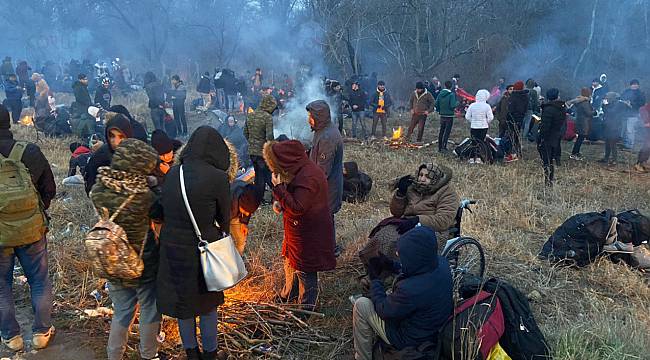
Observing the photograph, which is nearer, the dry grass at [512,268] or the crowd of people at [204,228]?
the crowd of people at [204,228]

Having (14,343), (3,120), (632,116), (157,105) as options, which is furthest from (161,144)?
(632,116)

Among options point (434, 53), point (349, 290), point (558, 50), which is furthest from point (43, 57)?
point (349, 290)

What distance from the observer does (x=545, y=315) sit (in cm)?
435

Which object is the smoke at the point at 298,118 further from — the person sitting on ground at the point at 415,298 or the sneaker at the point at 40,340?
the person sitting on ground at the point at 415,298

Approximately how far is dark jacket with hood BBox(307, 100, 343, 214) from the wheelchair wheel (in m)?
1.41

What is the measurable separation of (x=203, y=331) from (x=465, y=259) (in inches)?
113

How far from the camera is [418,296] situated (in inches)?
117

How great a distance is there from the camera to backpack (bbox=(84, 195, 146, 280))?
295 cm

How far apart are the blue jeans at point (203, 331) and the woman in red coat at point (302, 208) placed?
93cm

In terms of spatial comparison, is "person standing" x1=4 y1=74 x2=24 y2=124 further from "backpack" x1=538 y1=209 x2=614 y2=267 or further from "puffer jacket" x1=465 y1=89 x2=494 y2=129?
"backpack" x1=538 y1=209 x2=614 y2=267

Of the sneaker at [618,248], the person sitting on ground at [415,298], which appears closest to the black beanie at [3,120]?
the person sitting on ground at [415,298]

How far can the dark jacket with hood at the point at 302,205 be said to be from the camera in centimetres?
383

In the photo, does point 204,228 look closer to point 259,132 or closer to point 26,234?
point 26,234

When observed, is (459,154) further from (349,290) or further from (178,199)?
(178,199)
